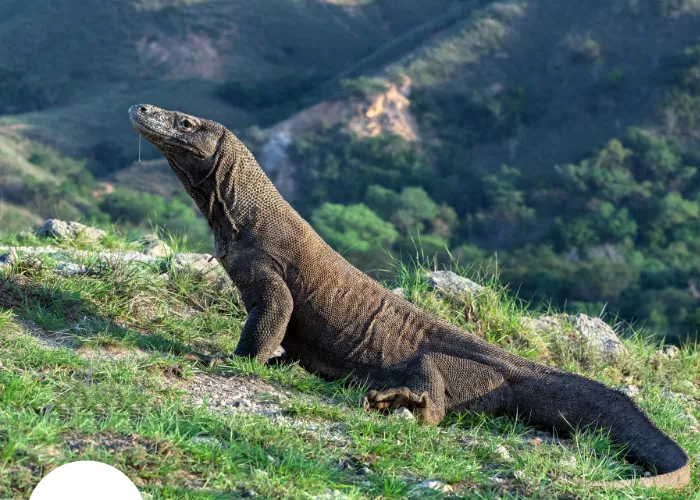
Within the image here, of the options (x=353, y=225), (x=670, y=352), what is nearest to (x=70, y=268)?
(x=670, y=352)

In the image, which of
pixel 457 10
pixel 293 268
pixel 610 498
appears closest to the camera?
pixel 610 498

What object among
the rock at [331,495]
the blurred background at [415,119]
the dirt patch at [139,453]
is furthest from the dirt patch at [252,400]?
the blurred background at [415,119]

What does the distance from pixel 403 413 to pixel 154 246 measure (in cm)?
312

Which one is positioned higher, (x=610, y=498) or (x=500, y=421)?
(x=610, y=498)

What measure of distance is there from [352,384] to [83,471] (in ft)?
7.62

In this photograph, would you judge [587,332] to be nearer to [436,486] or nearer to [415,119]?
[436,486]

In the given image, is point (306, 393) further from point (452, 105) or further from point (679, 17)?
point (679, 17)

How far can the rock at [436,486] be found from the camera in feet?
12.4

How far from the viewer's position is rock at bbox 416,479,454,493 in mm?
3770

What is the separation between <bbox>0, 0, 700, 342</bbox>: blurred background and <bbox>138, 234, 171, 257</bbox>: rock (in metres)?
23.4

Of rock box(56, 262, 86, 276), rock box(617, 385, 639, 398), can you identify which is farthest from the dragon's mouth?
rock box(617, 385, 639, 398)

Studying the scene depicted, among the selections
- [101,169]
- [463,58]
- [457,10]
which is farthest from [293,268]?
[457,10]

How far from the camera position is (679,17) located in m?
55.4

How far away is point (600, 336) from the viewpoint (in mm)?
7141
